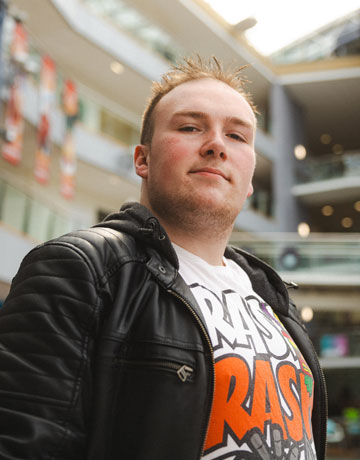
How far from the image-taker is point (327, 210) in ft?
69.3

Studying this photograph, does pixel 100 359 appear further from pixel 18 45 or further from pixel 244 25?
pixel 244 25

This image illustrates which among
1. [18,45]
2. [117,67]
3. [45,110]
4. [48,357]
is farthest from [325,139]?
[48,357]

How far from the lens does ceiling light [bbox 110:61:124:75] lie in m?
14.3

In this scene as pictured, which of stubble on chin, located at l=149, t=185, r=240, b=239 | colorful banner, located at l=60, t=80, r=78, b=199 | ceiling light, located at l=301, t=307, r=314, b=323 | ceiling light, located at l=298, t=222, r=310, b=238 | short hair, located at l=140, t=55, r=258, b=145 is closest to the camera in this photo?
stubble on chin, located at l=149, t=185, r=240, b=239

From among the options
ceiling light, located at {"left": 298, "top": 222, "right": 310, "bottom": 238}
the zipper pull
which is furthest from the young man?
ceiling light, located at {"left": 298, "top": 222, "right": 310, "bottom": 238}

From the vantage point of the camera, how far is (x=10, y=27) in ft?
31.0

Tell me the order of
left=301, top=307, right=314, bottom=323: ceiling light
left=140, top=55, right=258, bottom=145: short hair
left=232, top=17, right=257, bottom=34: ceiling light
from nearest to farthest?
left=140, top=55, right=258, bottom=145: short hair → left=301, top=307, right=314, bottom=323: ceiling light → left=232, top=17, right=257, bottom=34: ceiling light

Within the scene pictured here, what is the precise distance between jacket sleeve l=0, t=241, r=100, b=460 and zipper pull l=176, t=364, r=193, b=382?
0.73ft

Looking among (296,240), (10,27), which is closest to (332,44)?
(296,240)

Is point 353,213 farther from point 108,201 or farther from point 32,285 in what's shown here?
point 32,285

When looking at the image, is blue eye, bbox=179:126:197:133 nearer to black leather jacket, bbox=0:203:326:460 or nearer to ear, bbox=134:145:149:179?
ear, bbox=134:145:149:179

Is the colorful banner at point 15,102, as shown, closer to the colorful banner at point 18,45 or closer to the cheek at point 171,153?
the colorful banner at point 18,45

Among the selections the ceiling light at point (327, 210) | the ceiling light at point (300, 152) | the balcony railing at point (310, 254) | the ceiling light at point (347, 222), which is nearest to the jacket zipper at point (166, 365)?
the balcony railing at point (310, 254)

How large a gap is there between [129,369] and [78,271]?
10.8 inches
